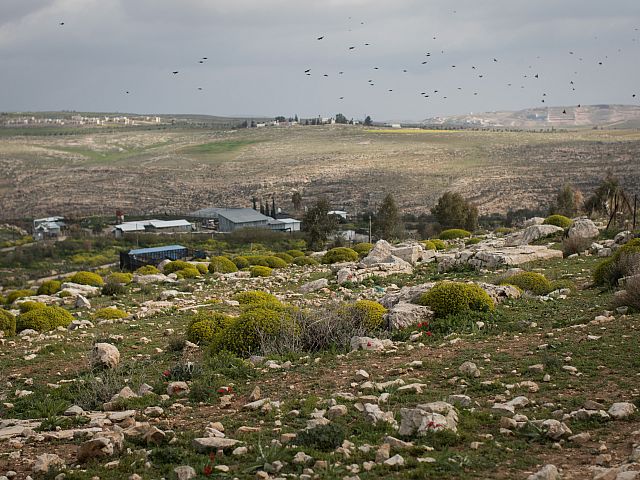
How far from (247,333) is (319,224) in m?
37.7

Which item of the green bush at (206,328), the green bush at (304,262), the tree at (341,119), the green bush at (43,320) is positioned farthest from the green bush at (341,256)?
the tree at (341,119)

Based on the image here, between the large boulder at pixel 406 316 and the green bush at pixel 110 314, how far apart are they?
31.6ft

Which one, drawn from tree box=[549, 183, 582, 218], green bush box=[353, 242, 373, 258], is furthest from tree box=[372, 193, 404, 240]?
green bush box=[353, 242, 373, 258]

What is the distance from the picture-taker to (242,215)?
77125 mm

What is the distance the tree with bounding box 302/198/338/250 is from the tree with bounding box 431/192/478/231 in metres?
9.32

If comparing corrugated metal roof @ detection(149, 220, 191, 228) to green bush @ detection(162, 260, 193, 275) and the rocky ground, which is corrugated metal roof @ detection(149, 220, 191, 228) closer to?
green bush @ detection(162, 260, 193, 275)

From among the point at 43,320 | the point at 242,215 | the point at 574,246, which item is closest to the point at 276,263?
the point at 574,246

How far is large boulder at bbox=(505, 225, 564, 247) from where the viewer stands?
2827 centimetres

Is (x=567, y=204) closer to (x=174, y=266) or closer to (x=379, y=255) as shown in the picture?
(x=379, y=255)

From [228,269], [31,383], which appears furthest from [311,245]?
[31,383]

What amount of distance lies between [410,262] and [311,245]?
25782 millimetres

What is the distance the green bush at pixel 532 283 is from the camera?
16281 millimetres

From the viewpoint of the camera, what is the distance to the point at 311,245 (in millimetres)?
51906

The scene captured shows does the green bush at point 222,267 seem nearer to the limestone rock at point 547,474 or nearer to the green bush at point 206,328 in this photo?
the green bush at point 206,328
